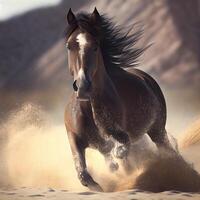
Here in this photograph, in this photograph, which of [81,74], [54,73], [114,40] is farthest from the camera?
[54,73]

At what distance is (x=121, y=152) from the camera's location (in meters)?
3.16

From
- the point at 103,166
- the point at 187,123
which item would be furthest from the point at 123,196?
the point at 187,123

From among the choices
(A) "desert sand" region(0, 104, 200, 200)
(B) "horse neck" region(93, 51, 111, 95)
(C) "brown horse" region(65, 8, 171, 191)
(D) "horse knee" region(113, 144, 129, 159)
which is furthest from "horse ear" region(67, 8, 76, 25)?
(D) "horse knee" region(113, 144, 129, 159)

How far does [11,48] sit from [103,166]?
89 cm

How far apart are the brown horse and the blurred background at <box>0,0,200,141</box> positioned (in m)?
0.07

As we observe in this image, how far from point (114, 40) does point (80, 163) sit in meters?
0.68

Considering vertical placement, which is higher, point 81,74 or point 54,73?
point 54,73

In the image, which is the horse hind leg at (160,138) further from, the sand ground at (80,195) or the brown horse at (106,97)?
the sand ground at (80,195)

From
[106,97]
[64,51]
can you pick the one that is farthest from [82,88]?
[64,51]

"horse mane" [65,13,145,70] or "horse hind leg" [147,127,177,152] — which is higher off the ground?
"horse mane" [65,13,145,70]

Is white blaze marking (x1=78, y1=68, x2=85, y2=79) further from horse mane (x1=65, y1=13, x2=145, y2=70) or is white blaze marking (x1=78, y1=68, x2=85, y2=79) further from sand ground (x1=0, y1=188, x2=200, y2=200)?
sand ground (x1=0, y1=188, x2=200, y2=200)

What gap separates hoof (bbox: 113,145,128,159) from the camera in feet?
10.3

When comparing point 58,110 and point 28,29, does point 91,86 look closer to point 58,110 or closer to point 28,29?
point 58,110

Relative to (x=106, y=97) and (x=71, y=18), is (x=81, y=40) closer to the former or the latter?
(x=71, y=18)
